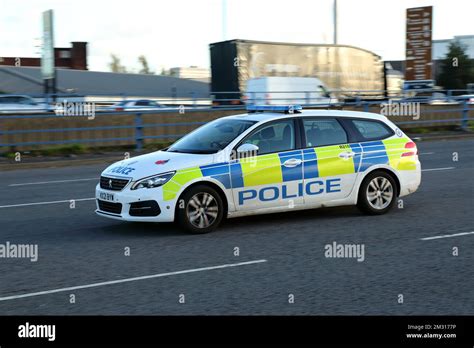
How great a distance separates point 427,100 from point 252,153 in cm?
2196

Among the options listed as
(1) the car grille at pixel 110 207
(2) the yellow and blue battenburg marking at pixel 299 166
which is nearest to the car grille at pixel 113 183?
(1) the car grille at pixel 110 207

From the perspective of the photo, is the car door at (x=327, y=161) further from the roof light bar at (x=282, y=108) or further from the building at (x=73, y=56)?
the building at (x=73, y=56)

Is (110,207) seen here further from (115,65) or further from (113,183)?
(115,65)

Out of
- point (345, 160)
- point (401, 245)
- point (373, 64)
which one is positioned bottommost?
point (401, 245)

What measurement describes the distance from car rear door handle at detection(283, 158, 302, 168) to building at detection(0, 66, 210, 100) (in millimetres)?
45164

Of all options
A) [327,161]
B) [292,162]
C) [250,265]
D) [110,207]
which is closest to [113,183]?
[110,207]

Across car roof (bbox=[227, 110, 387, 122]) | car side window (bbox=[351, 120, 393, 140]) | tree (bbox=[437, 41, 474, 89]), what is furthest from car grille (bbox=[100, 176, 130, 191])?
tree (bbox=[437, 41, 474, 89])

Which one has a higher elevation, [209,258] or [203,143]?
[203,143]

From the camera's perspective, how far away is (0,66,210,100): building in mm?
58894

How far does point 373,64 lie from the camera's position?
40.1 metres

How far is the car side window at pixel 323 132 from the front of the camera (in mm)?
9984

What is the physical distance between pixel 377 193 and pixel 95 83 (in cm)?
5580

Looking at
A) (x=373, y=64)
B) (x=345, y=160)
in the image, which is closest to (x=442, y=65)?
(x=373, y=64)
